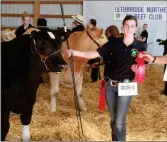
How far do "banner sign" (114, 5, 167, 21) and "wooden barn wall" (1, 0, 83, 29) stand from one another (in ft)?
5.51

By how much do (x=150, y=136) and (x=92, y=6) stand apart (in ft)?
27.4

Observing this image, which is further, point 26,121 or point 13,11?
point 13,11

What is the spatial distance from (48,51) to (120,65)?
30.9 inches

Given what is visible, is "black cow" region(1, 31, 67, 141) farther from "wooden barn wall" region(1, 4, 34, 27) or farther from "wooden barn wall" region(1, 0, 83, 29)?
"wooden barn wall" region(1, 4, 34, 27)

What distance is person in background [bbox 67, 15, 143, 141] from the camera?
3623mm

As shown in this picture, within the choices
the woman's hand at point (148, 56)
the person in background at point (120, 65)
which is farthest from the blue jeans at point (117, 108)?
the woman's hand at point (148, 56)

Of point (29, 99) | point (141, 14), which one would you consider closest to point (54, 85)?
point (29, 99)

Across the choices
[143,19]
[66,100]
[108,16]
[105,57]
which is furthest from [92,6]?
[105,57]

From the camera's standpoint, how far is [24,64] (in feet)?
12.4

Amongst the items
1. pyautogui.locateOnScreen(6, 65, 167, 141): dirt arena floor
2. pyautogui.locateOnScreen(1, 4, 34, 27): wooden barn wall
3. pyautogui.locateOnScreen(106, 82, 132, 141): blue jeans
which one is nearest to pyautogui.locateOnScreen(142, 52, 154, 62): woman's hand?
pyautogui.locateOnScreen(106, 82, 132, 141): blue jeans

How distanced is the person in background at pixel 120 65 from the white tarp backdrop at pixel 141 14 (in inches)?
328

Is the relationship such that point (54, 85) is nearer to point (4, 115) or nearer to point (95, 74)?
point (4, 115)

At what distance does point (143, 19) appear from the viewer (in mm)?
12258

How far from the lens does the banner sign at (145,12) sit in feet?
39.4
